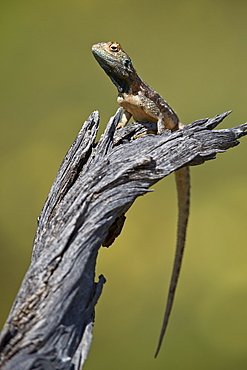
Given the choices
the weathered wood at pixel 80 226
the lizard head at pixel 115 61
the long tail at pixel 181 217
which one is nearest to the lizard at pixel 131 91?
the lizard head at pixel 115 61

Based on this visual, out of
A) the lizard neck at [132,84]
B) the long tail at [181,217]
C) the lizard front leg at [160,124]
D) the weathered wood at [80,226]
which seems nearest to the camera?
the weathered wood at [80,226]

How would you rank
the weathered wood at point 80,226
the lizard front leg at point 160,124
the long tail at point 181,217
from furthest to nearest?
the long tail at point 181,217 < the lizard front leg at point 160,124 < the weathered wood at point 80,226

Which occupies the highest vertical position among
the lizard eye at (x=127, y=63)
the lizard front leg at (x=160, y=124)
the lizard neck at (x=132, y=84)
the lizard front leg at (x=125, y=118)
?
the lizard eye at (x=127, y=63)

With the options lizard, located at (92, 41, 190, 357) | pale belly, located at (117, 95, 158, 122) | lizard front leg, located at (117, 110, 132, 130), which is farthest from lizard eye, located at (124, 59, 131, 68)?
lizard front leg, located at (117, 110, 132, 130)

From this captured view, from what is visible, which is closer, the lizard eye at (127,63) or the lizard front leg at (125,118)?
the lizard eye at (127,63)

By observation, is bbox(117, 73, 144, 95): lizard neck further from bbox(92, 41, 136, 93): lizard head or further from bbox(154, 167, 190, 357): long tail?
bbox(154, 167, 190, 357): long tail

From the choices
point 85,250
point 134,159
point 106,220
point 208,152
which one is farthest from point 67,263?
point 208,152

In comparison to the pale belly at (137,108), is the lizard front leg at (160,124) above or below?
below

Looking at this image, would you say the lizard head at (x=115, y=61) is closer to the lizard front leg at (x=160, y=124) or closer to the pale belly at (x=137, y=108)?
the pale belly at (x=137, y=108)
